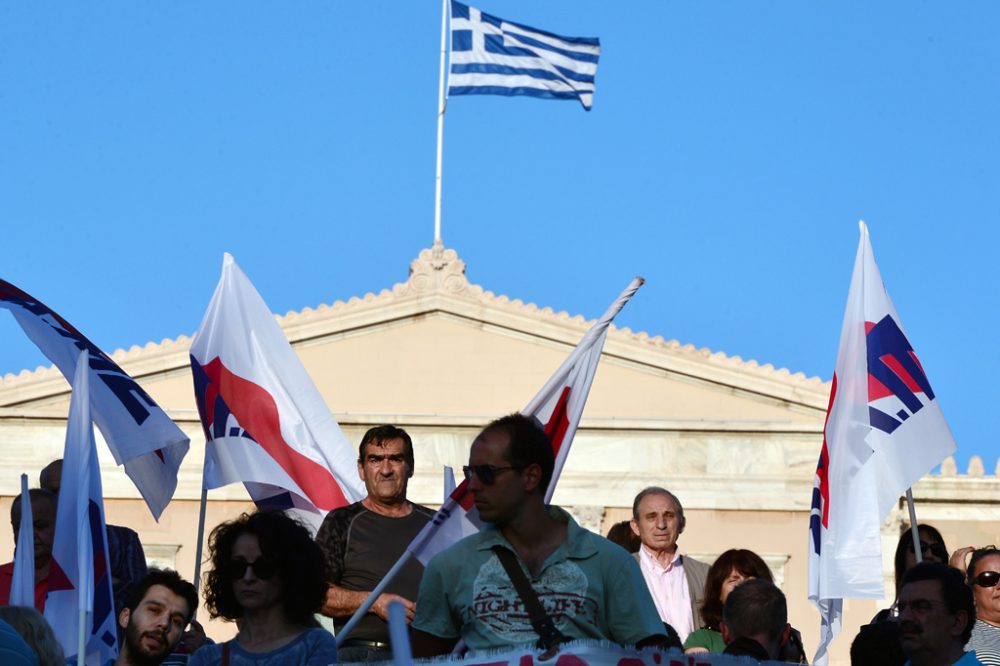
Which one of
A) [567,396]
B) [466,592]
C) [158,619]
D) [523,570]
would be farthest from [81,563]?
[523,570]

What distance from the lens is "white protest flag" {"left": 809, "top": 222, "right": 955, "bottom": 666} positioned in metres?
9.24

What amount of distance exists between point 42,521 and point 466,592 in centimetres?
332

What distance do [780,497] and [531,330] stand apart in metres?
4.45

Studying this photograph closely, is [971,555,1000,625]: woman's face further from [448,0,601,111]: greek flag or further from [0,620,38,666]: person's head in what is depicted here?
[448,0,601,111]: greek flag

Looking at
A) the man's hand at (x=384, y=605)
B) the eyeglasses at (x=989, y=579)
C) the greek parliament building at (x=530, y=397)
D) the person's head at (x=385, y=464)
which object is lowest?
the man's hand at (x=384, y=605)

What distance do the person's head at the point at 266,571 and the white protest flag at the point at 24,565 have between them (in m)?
1.19

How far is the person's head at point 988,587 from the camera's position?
8.51 m

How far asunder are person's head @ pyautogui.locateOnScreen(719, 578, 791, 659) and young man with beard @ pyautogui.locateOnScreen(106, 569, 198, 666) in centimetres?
209

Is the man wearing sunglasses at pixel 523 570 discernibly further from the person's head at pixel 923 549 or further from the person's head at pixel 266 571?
the person's head at pixel 923 549

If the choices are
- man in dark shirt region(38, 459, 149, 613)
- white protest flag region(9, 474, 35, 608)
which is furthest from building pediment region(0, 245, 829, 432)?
white protest flag region(9, 474, 35, 608)

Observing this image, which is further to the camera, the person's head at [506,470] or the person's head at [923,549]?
the person's head at [923,549]

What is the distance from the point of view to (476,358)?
27.4 metres

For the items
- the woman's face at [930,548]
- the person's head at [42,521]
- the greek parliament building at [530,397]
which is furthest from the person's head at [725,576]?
the greek parliament building at [530,397]

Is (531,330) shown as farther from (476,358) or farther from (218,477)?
(218,477)
